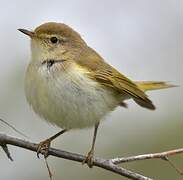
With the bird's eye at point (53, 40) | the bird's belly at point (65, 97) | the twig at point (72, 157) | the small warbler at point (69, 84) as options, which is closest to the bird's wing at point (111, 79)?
the small warbler at point (69, 84)

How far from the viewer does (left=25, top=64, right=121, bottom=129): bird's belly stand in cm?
453

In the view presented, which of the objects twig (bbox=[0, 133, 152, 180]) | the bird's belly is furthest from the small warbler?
twig (bbox=[0, 133, 152, 180])

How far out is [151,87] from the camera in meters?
5.51

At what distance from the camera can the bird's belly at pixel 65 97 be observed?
4.53m

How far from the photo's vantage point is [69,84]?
4.54 m

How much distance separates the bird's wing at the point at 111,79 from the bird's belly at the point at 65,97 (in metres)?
0.14

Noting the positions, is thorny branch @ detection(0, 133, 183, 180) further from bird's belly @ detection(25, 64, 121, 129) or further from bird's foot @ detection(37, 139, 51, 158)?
bird's belly @ detection(25, 64, 121, 129)

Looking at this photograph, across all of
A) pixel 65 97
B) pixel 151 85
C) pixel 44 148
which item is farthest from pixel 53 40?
pixel 151 85

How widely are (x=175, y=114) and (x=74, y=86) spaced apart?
305 cm

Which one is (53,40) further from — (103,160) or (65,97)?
(103,160)

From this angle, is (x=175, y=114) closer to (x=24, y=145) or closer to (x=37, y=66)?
(x=37, y=66)

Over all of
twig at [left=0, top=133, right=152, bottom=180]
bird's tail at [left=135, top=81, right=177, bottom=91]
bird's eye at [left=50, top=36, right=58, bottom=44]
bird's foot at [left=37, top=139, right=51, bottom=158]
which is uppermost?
bird's eye at [left=50, top=36, right=58, bottom=44]

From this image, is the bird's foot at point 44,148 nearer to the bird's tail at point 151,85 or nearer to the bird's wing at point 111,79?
the bird's wing at point 111,79

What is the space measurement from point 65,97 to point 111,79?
2.06 feet
